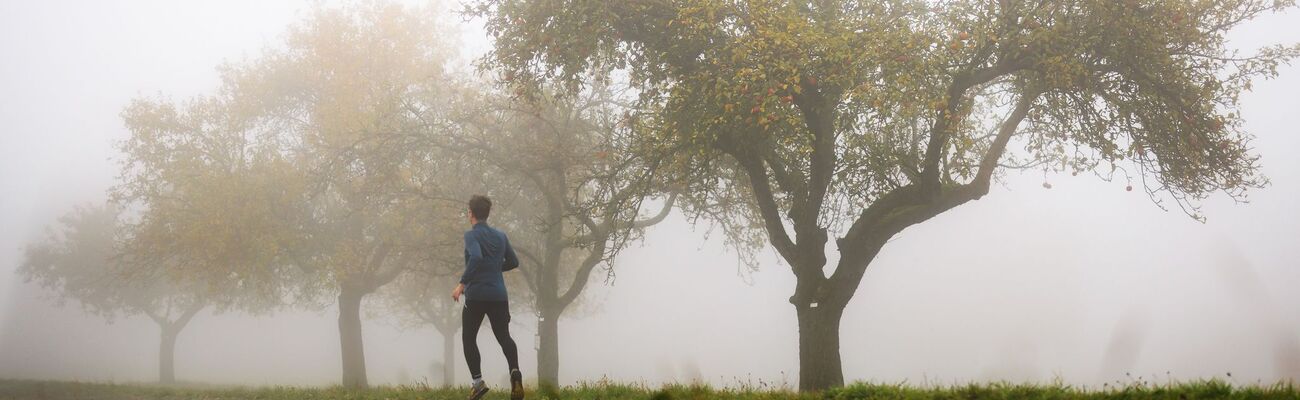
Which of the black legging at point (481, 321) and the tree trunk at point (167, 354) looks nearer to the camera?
the black legging at point (481, 321)

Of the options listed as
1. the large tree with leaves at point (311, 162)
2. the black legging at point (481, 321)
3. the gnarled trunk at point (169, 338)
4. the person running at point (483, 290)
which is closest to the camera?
the person running at point (483, 290)

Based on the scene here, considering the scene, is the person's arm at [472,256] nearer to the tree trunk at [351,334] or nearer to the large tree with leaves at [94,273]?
the tree trunk at [351,334]

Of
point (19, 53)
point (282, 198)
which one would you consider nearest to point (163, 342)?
point (282, 198)

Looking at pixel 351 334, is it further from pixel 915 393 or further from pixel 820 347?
pixel 915 393

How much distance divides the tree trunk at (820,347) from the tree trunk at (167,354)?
41.5 m

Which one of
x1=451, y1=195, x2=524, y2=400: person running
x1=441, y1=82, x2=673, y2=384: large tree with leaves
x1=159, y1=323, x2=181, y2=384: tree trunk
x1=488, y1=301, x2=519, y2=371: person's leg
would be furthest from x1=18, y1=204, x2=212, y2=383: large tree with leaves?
x1=488, y1=301, x2=519, y2=371: person's leg

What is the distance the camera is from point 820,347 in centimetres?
1596

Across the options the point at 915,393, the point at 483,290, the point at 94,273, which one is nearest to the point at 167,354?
the point at 94,273

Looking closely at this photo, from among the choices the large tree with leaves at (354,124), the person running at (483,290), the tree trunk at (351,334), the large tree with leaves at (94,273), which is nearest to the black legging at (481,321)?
the person running at (483,290)

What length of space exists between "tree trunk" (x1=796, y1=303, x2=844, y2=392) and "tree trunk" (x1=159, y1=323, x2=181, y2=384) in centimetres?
4148

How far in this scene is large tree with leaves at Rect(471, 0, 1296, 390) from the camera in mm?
14031

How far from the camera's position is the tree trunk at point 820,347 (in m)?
15.8

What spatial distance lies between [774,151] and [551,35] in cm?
489

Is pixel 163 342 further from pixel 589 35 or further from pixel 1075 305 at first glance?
pixel 1075 305
